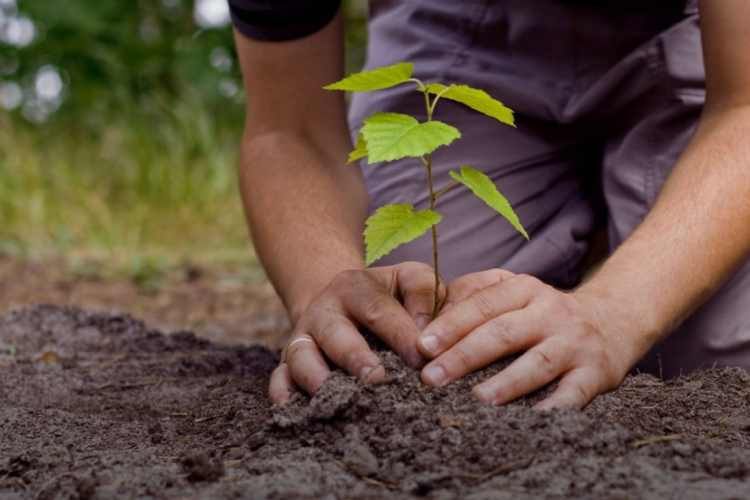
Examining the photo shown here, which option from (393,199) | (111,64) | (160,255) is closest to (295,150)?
(393,199)

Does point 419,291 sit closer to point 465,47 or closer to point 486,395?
point 486,395

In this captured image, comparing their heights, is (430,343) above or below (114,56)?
below

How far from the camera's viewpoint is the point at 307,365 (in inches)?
58.2

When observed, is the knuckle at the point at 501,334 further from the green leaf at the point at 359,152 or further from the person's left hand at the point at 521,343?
the green leaf at the point at 359,152

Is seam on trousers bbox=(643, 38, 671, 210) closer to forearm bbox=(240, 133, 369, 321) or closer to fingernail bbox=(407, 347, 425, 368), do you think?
forearm bbox=(240, 133, 369, 321)

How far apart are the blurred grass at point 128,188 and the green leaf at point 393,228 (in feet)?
10.1

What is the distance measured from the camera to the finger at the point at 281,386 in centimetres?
153

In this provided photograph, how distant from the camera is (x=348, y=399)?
134 cm

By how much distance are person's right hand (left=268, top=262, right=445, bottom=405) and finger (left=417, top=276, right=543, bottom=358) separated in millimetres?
40

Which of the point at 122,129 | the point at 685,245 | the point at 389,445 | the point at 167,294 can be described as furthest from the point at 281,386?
the point at 122,129

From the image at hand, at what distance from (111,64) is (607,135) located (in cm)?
408

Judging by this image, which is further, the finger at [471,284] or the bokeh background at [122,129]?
the bokeh background at [122,129]

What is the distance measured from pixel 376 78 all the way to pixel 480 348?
1.53ft

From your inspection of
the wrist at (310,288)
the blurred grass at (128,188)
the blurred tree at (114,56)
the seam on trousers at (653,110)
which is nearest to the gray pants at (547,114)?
the seam on trousers at (653,110)
